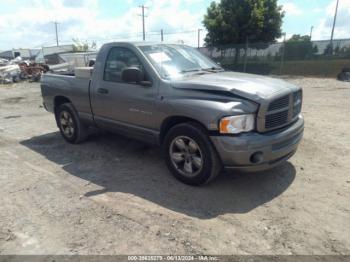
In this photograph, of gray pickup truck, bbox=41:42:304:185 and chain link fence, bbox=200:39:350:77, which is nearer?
gray pickup truck, bbox=41:42:304:185

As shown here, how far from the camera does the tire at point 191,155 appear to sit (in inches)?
142

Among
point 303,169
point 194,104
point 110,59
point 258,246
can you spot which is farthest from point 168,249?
point 110,59

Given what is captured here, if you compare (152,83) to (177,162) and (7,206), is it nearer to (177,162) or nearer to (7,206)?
(177,162)

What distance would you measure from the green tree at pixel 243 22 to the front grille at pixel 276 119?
21.2 meters

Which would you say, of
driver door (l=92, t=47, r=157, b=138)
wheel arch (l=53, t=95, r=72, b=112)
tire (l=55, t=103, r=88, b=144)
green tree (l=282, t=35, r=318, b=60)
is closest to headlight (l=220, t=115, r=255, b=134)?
driver door (l=92, t=47, r=157, b=138)

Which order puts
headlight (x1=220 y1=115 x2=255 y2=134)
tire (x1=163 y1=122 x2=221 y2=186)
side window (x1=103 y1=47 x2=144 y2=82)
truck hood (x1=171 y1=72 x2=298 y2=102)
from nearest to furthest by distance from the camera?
headlight (x1=220 y1=115 x2=255 y2=134) < truck hood (x1=171 y1=72 x2=298 y2=102) < tire (x1=163 y1=122 x2=221 y2=186) < side window (x1=103 y1=47 x2=144 y2=82)

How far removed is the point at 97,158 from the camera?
16.8 feet

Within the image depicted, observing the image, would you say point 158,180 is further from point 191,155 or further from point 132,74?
point 132,74

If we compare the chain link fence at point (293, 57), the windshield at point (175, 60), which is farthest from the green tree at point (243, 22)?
the windshield at point (175, 60)

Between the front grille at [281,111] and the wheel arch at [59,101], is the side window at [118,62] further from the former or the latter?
the front grille at [281,111]

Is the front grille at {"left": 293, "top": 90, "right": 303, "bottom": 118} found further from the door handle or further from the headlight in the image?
the door handle

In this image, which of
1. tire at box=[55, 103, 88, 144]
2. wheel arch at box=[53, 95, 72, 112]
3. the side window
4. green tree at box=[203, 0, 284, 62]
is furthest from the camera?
green tree at box=[203, 0, 284, 62]

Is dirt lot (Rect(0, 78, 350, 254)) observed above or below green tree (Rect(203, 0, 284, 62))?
below

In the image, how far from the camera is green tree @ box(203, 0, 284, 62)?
2342cm
